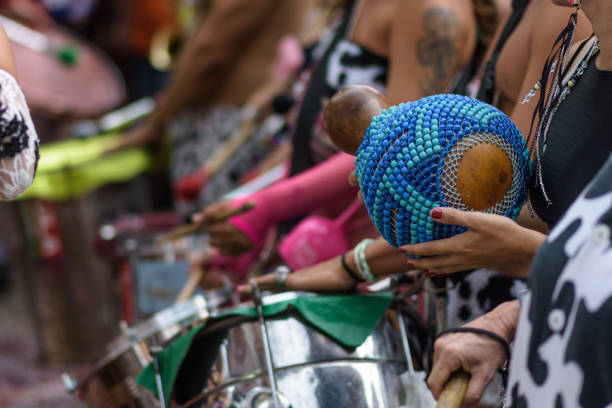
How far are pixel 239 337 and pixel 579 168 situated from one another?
0.56m

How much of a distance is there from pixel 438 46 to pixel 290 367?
0.66 meters

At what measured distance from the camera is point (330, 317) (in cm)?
108

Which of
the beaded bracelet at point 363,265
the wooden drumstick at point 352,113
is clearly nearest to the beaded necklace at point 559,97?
the wooden drumstick at point 352,113

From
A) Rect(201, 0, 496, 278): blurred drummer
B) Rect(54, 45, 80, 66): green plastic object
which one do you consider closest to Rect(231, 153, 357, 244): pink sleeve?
Rect(201, 0, 496, 278): blurred drummer

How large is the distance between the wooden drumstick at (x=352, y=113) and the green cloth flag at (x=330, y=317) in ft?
0.87

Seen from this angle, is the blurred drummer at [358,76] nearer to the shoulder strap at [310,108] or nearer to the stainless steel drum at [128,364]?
the shoulder strap at [310,108]

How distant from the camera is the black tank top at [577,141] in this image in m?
0.82

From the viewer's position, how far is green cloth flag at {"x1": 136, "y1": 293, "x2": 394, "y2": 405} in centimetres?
106

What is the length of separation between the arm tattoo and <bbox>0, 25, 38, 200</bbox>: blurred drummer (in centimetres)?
72

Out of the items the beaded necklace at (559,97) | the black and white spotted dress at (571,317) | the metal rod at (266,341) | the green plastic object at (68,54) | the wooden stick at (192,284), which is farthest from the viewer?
the green plastic object at (68,54)

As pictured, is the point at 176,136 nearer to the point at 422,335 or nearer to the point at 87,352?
the point at 87,352

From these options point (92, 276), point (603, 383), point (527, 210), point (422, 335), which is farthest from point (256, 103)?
point (603, 383)

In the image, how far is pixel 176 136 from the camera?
322 cm

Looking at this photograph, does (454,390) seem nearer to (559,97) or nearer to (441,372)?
(441,372)
